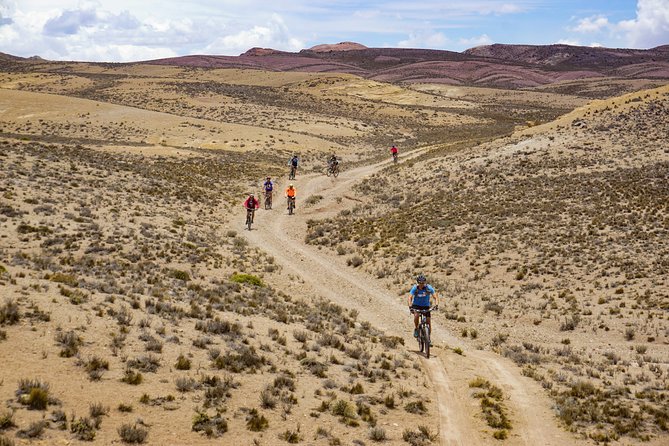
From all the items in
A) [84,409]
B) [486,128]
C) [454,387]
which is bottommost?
[454,387]

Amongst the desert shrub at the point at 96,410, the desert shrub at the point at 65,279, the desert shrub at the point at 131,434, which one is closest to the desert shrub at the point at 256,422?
the desert shrub at the point at 131,434

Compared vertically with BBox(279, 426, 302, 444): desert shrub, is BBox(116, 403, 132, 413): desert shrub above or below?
above

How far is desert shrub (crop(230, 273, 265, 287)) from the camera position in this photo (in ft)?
68.5

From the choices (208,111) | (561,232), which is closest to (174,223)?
(561,232)

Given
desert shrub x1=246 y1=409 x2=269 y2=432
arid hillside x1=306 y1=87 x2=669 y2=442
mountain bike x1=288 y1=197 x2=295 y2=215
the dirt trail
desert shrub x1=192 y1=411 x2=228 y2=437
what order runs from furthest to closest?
mountain bike x1=288 y1=197 x2=295 y2=215, arid hillside x1=306 y1=87 x2=669 y2=442, the dirt trail, desert shrub x1=246 y1=409 x2=269 y2=432, desert shrub x1=192 y1=411 x2=228 y2=437

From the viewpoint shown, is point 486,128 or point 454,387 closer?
point 454,387

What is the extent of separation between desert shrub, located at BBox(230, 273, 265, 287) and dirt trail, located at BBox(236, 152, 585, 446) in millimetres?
1546

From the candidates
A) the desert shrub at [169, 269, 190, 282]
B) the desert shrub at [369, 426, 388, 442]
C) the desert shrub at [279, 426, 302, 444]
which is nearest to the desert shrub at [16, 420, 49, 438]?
the desert shrub at [279, 426, 302, 444]

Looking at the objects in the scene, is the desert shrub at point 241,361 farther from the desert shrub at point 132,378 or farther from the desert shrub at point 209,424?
the desert shrub at point 209,424

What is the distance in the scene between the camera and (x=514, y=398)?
12594mm

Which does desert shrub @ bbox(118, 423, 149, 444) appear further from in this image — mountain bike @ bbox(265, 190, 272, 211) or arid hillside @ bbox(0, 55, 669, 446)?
mountain bike @ bbox(265, 190, 272, 211)

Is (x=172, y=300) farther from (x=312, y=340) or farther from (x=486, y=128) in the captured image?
(x=486, y=128)

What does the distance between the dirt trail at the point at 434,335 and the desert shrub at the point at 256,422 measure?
342cm

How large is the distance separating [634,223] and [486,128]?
72692 millimetres
